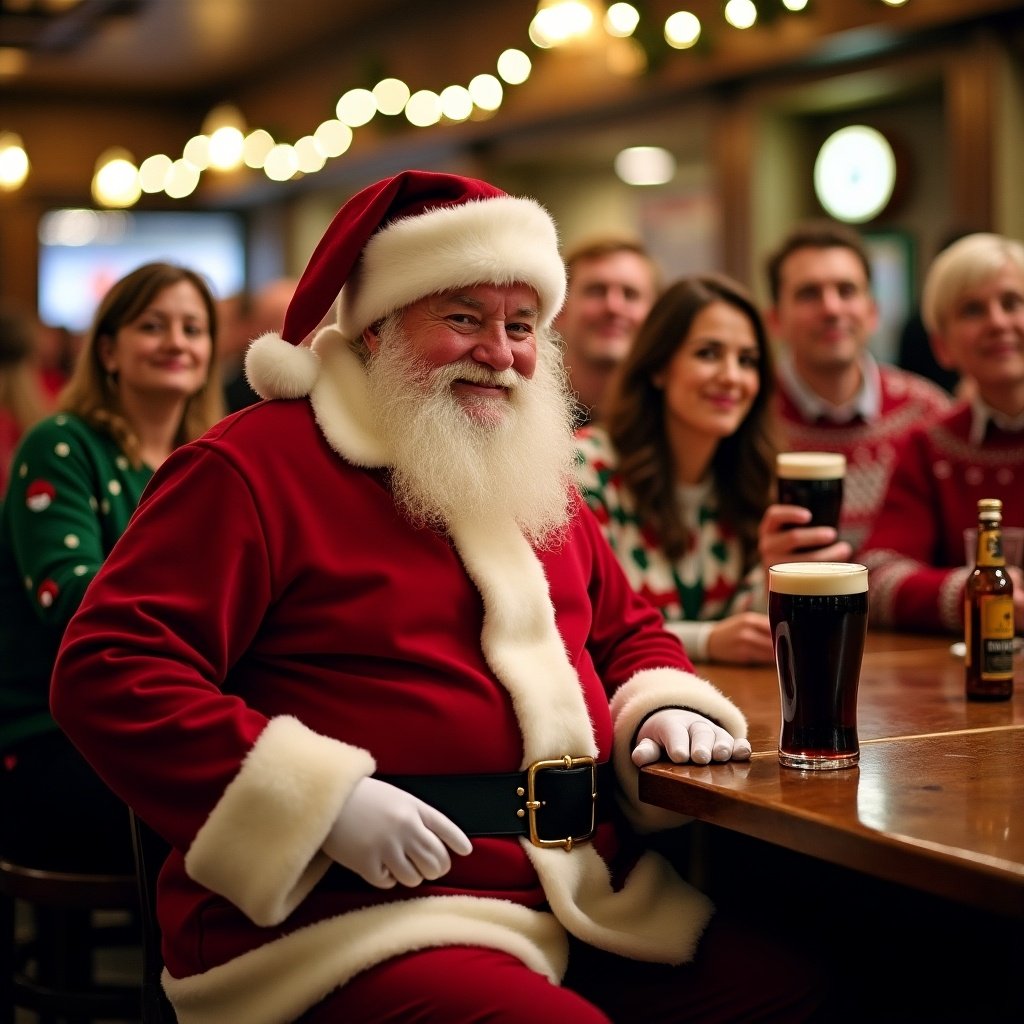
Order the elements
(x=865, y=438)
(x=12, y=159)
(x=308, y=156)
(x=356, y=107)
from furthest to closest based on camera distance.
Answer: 1. (x=12, y=159)
2. (x=308, y=156)
3. (x=356, y=107)
4. (x=865, y=438)

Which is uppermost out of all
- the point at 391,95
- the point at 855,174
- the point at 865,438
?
the point at 391,95

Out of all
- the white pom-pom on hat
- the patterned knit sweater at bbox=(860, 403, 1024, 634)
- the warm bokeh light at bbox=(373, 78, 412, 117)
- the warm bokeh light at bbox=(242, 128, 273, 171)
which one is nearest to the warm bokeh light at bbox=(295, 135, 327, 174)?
the warm bokeh light at bbox=(242, 128, 273, 171)

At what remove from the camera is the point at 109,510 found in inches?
108

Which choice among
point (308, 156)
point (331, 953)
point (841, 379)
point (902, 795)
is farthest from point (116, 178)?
point (902, 795)

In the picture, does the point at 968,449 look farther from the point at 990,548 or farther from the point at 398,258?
the point at 398,258

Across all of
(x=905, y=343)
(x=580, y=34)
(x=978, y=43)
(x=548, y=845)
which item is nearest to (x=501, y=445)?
(x=548, y=845)

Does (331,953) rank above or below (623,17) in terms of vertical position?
below

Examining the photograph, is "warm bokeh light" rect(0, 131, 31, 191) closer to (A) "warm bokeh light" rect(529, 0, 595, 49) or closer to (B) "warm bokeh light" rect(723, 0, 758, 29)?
(A) "warm bokeh light" rect(529, 0, 595, 49)

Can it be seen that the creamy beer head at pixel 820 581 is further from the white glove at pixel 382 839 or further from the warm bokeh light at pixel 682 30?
the warm bokeh light at pixel 682 30

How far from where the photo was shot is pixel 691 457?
305cm

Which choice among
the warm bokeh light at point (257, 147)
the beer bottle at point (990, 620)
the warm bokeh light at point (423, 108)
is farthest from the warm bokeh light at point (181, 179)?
the beer bottle at point (990, 620)

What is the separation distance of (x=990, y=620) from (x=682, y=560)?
0.90 m

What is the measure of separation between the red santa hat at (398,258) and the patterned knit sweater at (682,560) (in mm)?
941

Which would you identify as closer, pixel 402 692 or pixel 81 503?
pixel 402 692
